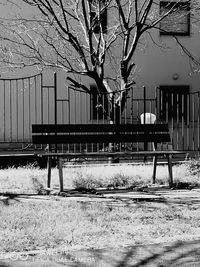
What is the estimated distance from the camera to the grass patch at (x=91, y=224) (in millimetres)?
5090

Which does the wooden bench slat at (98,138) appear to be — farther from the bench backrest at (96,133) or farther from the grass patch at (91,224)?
the grass patch at (91,224)

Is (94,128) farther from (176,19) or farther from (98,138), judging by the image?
(176,19)

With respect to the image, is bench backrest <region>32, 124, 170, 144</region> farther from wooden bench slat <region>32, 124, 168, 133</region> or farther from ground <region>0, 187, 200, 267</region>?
ground <region>0, 187, 200, 267</region>

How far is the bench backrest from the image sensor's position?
8305mm

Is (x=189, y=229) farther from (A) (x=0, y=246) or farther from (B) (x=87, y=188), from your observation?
(B) (x=87, y=188)

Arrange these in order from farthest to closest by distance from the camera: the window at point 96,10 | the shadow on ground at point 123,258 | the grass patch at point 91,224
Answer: the window at point 96,10 < the grass patch at point 91,224 < the shadow on ground at point 123,258

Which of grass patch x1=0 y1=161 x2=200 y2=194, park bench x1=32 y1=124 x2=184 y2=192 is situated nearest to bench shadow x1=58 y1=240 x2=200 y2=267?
grass patch x1=0 y1=161 x2=200 y2=194

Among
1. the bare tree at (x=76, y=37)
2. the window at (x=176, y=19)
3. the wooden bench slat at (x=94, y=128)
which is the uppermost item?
the window at (x=176, y=19)

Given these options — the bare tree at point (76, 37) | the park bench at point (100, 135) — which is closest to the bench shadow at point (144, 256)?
the park bench at point (100, 135)

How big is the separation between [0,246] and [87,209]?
1.68 metres

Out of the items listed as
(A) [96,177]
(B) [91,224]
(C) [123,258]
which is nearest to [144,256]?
(C) [123,258]

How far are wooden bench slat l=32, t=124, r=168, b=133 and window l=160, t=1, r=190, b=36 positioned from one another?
20.7ft

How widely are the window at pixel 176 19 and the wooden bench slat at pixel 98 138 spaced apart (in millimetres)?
6427

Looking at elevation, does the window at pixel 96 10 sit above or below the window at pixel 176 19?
below
